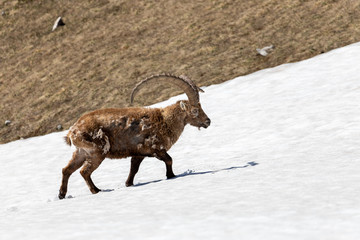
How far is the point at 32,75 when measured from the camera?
38.2 meters

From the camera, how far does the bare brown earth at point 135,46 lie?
30.4 metres

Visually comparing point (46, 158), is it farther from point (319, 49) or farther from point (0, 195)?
point (319, 49)

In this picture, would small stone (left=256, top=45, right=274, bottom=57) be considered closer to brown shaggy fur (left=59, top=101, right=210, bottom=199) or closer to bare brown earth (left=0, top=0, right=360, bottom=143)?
bare brown earth (left=0, top=0, right=360, bottom=143)

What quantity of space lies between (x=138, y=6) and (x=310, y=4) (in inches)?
627

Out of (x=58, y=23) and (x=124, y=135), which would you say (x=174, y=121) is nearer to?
(x=124, y=135)

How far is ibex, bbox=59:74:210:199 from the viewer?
12.4 metres

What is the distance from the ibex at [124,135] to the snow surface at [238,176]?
0.88 metres

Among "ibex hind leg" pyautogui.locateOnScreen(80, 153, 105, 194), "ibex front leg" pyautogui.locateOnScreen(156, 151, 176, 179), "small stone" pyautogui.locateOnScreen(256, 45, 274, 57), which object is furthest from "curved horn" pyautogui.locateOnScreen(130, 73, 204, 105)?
"small stone" pyautogui.locateOnScreen(256, 45, 274, 57)

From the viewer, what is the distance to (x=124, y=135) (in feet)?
41.1

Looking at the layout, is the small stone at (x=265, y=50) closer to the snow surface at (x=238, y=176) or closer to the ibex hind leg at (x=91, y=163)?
the snow surface at (x=238, y=176)

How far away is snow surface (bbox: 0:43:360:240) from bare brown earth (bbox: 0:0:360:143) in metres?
3.87

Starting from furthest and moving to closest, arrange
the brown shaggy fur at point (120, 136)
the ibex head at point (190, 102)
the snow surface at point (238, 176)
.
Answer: the ibex head at point (190, 102), the brown shaggy fur at point (120, 136), the snow surface at point (238, 176)

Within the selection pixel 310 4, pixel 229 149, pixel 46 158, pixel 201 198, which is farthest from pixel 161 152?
pixel 310 4

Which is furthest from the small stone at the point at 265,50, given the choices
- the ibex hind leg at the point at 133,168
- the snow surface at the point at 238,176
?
the ibex hind leg at the point at 133,168
